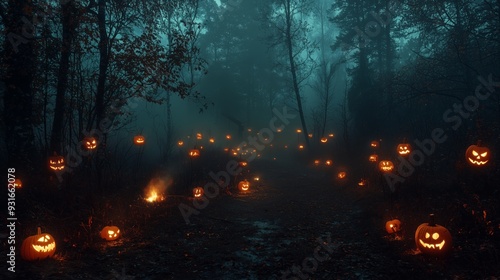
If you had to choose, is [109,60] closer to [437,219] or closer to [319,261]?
[319,261]

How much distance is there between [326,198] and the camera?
520 inches

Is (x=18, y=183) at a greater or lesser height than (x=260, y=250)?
greater

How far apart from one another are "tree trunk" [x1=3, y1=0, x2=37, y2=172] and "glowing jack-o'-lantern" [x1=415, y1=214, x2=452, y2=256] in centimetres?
1052

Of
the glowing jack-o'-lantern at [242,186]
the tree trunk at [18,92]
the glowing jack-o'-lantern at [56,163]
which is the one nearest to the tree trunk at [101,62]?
the glowing jack-o'-lantern at [56,163]

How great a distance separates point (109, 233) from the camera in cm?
716

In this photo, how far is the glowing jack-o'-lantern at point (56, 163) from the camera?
9641 mm

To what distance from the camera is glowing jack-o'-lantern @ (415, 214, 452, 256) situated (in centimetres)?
563

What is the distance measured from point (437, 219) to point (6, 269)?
8.97m

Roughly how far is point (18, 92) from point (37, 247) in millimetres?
5614

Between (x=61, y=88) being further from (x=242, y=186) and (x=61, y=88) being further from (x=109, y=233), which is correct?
(x=242, y=186)

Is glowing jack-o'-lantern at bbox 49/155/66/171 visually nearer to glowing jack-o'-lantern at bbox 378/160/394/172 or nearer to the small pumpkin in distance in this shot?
glowing jack-o'-lantern at bbox 378/160/394/172

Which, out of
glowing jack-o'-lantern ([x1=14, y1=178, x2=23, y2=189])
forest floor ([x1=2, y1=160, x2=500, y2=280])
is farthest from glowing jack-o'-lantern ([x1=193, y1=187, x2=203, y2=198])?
glowing jack-o'-lantern ([x1=14, y1=178, x2=23, y2=189])

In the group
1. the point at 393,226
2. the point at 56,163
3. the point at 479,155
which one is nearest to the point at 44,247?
the point at 56,163

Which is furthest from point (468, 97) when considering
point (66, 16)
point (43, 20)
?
point (43, 20)
